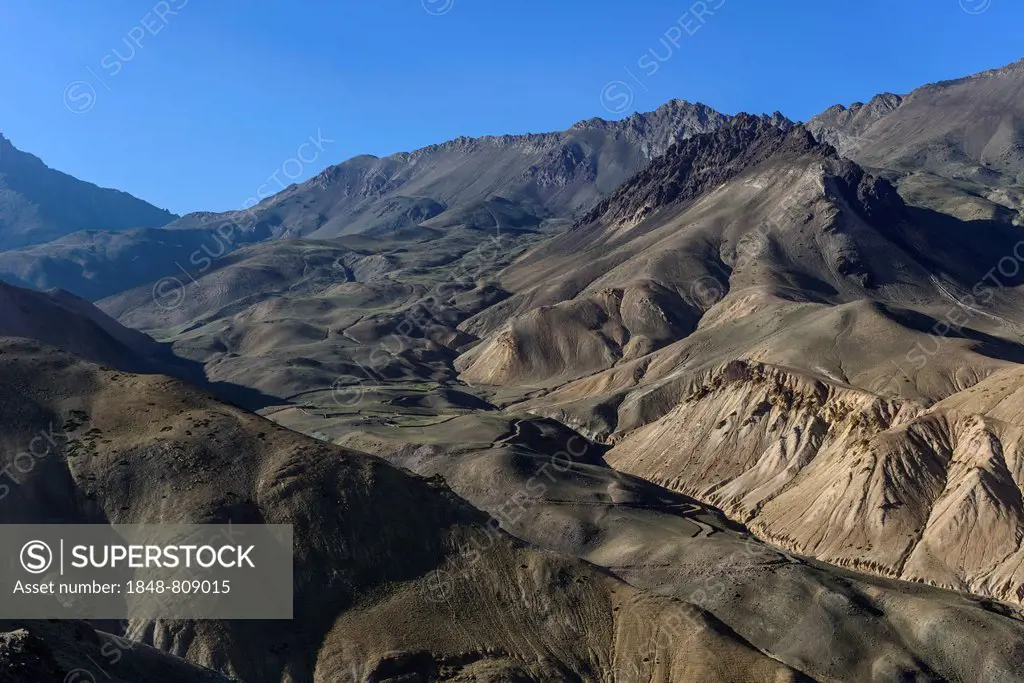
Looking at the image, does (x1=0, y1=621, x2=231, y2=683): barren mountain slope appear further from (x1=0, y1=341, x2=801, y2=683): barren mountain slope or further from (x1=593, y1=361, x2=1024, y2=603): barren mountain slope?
(x1=593, y1=361, x2=1024, y2=603): barren mountain slope

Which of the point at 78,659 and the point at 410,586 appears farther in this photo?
the point at 410,586

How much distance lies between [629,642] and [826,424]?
64585 mm

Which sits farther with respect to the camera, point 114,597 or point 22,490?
point 22,490

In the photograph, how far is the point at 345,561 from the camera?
7012cm

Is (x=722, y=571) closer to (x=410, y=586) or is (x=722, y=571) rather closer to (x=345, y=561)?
(x=410, y=586)

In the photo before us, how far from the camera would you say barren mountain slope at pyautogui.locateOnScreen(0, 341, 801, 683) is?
6425cm

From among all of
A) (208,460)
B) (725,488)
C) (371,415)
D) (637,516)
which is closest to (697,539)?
(637,516)

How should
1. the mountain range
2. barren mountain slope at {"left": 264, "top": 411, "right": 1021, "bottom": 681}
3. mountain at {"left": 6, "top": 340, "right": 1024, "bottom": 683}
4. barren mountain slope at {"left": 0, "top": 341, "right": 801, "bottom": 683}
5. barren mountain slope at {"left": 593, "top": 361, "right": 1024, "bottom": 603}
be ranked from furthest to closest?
1. barren mountain slope at {"left": 593, "top": 361, "right": 1024, "bottom": 603}
2. barren mountain slope at {"left": 264, "top": 411, "right": 1021, "bottom": 681}
3. the mountain range
4. mountain at {"left": 6, "top": 340, "right": 1024, "bottom": 683}
5. barren mountain slope at {"left": 0, "top": 341, "right": 801, "bottom": 683}

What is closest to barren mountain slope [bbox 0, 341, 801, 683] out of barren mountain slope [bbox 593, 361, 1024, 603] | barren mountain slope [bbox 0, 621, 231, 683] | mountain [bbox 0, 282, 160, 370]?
barren mountain slope [bbox 0, 621, 231, 683]

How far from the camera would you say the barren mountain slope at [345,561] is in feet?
211

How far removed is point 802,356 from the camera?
147250 millimetres

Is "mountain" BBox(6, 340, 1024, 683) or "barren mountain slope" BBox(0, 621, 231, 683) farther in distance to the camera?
"mountain" BBox(6, 340, 1024, 683)

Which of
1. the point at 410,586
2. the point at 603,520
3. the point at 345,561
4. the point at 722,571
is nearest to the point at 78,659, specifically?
the point at 345,561

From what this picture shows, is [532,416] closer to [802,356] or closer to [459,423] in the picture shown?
[459,423]
